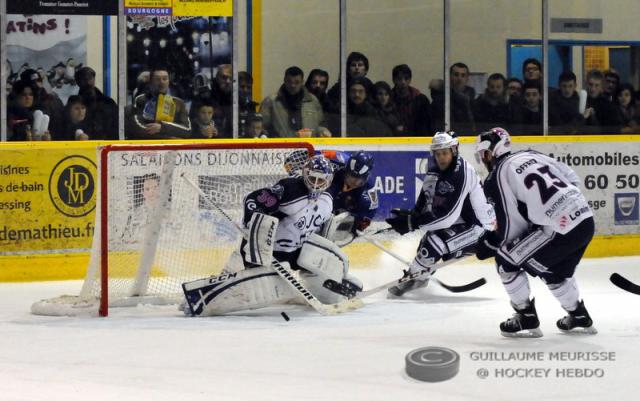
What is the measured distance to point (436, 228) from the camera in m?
6.56

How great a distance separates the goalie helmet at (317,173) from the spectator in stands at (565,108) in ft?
10.8

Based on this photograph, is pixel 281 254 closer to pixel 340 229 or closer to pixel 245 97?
pixel 340 229

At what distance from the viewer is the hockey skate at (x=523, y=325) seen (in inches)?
206

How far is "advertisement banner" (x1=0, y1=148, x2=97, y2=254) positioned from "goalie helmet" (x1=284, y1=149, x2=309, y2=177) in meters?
1.63

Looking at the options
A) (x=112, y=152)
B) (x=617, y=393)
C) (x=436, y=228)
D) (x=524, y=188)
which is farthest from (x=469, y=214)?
(x=617, y=393)

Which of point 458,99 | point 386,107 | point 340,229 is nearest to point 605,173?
point 458,99

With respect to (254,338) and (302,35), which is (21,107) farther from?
(254,338)

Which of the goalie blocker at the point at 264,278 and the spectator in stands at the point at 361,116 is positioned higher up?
the spectator in stands at the point at 361,116

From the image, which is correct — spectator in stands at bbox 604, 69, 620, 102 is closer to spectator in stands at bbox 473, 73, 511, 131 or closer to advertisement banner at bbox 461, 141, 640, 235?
advertisement banner at bbox 461, 141, 640, 235

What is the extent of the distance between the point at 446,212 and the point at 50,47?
274 centimetres

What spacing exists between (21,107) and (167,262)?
1.87 meters

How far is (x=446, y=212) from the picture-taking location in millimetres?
6512

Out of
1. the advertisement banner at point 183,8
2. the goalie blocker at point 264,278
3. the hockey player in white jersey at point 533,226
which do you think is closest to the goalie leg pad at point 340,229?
the goalie blocker at point 264,278

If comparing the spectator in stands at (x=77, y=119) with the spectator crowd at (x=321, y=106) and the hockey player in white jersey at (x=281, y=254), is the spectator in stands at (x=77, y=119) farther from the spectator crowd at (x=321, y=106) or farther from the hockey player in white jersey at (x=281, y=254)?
the hockey player in white jersey at (x=281, y=254)
